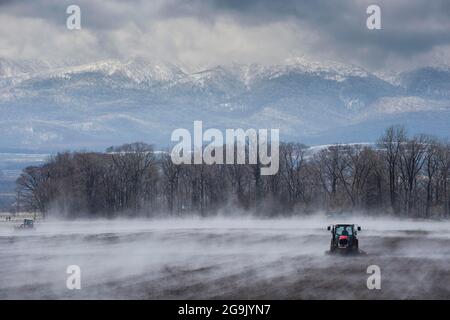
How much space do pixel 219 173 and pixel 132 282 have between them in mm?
119043

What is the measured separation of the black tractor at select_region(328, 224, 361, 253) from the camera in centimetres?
5456

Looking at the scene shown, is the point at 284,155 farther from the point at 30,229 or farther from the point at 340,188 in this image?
the point at 30,229

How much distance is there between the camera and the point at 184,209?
159 meters

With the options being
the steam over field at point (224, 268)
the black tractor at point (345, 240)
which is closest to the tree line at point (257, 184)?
the steam over field at point (224, 268)

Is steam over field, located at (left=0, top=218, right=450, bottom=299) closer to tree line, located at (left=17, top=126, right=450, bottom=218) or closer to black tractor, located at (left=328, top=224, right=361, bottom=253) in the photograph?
black tractor, located at (left=328, top=224, right=361, bottom=253)

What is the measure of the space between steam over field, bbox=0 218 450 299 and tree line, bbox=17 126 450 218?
66.8 meters

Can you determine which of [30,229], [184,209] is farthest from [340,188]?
[30,229]

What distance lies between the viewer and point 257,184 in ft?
483

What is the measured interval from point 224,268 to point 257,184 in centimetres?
10091

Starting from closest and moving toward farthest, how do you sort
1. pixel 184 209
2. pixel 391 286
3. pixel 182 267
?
pixel 391 286 < pixel 182 267 < pixel 184 209

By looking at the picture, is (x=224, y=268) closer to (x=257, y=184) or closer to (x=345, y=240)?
(x=345, y=240)
